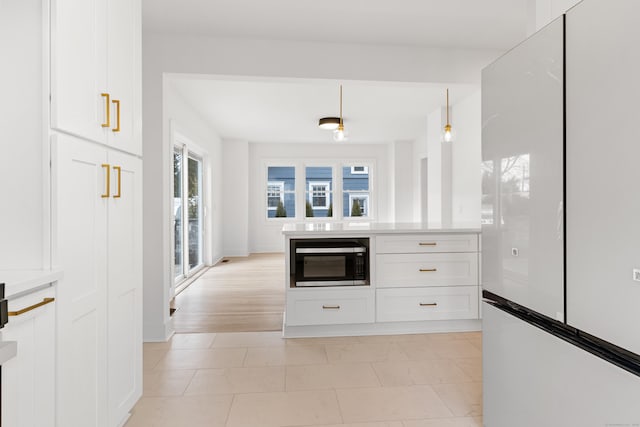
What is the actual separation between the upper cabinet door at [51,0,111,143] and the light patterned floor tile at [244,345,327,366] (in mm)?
1844

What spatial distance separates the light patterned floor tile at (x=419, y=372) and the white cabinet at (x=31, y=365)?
1773 millimetres

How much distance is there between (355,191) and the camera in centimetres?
839

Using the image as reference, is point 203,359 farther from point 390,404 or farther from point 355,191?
point 355,191

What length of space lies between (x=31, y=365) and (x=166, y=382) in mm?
1340

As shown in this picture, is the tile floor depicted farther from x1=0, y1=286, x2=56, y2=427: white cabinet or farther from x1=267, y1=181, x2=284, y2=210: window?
x1=267, y1=181, x2=284, y2=210: window

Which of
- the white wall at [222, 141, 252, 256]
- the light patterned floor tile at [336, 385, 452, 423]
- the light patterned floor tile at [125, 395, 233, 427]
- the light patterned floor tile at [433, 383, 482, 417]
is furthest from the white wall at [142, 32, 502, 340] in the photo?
the white wall at [222, 141, 252, 256]

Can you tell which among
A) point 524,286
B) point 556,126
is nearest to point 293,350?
point 524,286

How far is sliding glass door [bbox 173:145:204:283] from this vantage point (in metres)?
4.94

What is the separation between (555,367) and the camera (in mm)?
1247

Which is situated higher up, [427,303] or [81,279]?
[81,279]

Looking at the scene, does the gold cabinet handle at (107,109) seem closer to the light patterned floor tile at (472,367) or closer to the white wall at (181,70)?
the white wall at (181,70)

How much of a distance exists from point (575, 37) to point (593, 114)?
0.91 ft

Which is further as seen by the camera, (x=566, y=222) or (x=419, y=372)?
(x=419, y=372)

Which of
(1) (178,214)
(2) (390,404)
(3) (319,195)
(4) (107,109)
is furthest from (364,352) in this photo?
(3) (319,195)
